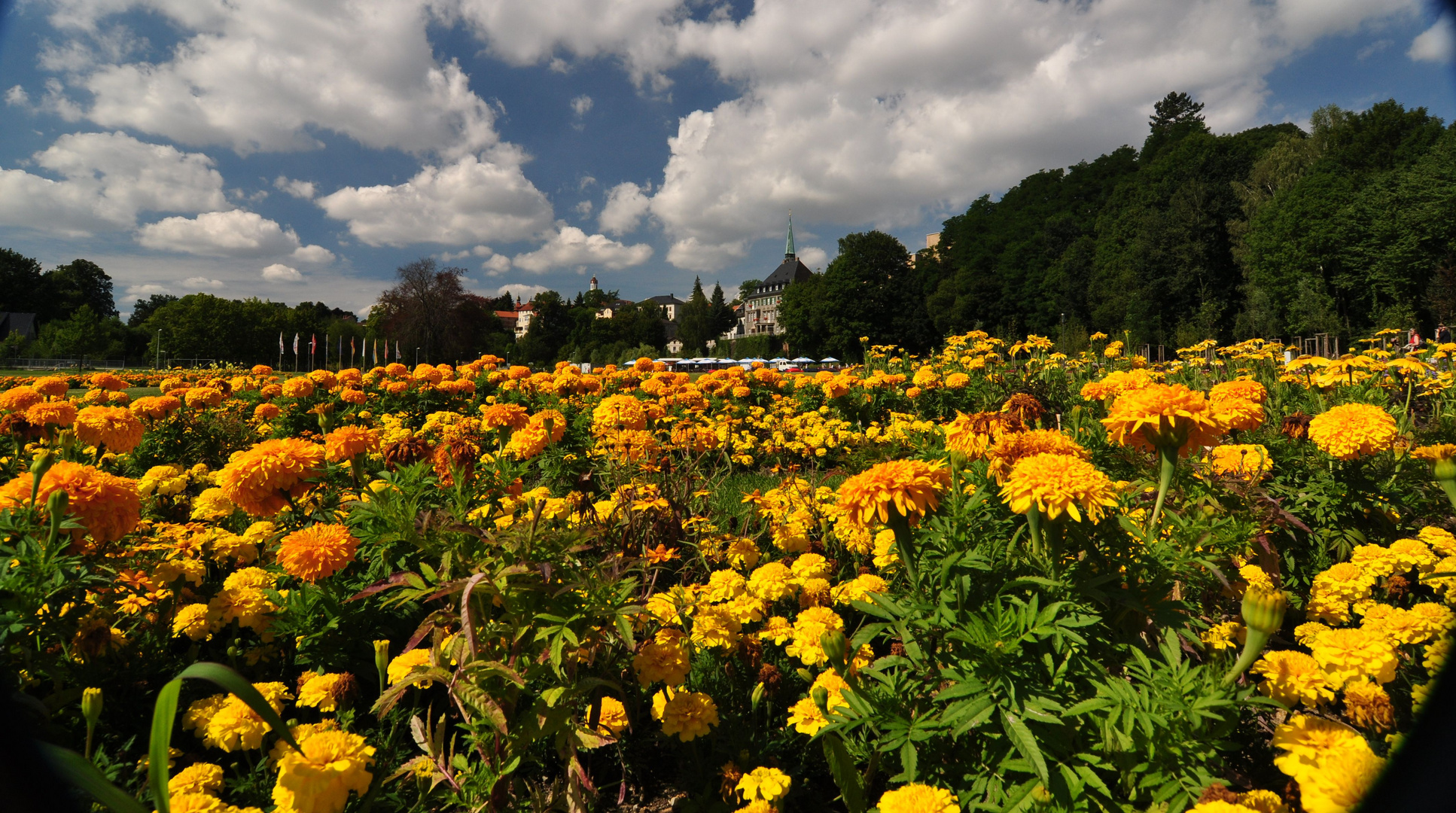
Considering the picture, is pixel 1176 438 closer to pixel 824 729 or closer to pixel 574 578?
pixel 824 729

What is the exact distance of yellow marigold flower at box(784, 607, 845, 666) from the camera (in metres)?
2.01

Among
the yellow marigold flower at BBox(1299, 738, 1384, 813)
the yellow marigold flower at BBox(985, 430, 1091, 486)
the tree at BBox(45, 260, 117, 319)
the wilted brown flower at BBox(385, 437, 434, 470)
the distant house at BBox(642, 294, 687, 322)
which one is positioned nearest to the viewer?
the yellow marigold flower at BBox(1299, 738, 1384, 813)

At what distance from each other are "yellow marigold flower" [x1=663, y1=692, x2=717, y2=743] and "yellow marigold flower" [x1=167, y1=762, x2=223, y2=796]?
1186mm

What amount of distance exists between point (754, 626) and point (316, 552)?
5.68 ft

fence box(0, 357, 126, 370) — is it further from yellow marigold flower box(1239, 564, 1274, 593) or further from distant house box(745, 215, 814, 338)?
distant house box(745, 215, 814, 338)

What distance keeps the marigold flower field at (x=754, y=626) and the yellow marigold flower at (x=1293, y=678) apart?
0.02 m

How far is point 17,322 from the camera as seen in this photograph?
4706cm

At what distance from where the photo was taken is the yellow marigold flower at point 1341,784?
1.00m

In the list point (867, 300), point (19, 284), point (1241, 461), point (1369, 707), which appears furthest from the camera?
point (867, 300)

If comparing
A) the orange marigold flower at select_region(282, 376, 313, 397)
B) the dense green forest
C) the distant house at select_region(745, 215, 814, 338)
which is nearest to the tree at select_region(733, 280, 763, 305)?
the distant house at select_region(745, 215, 814, 338)

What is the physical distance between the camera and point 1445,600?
2.06 metres

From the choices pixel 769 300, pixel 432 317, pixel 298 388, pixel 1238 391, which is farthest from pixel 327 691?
pixel 769 300

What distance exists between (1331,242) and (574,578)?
45472mm

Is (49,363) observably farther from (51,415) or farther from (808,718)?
(808,718)
